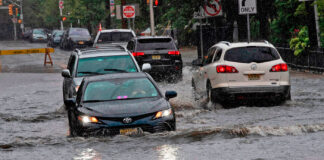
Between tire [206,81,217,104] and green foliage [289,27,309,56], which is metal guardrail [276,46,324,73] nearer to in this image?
green foliage [289,27,309,56]

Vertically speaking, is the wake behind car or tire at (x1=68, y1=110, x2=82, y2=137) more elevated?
the wake behind car

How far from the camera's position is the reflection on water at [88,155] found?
9.90 m

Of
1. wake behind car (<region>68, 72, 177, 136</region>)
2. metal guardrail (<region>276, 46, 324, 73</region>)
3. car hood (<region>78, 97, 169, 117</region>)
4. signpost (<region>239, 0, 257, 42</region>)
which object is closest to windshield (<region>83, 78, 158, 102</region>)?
wake behind car (<region>68, 72, 177, 136</region>)


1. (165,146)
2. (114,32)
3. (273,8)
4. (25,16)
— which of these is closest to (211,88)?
(165,146)

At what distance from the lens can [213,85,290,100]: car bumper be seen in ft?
52.0

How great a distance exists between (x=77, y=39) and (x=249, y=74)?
3812 cm

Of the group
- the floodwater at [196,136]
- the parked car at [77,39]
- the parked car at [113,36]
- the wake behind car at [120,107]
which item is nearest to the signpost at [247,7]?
the floodwater at [196,136]

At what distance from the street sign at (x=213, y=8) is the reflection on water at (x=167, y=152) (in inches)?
735

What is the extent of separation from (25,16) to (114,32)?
9244cm

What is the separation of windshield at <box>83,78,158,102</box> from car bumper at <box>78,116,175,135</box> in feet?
3.16

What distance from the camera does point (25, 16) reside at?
122 meters

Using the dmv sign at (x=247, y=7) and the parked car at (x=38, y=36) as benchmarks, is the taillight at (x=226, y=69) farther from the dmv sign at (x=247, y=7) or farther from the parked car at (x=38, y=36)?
the parked car at (x=38, y=36)

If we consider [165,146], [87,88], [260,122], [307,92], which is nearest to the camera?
[165,146]

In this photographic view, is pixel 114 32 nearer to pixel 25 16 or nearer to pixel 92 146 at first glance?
pixel 92 146
